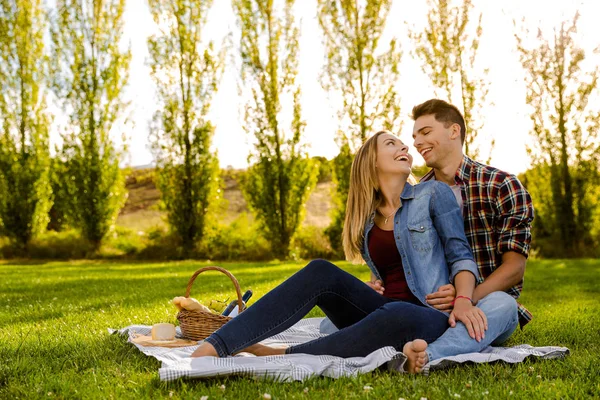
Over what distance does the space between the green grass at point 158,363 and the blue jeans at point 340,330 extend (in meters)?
0.24

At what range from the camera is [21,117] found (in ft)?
55.4

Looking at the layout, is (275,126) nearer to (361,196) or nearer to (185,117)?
(185,117)

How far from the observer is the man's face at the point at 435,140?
14.5 ft

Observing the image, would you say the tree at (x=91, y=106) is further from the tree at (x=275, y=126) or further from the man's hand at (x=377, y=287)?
the man's hand at (x=377, y=287)

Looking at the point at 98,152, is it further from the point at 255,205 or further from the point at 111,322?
the point at 111,322

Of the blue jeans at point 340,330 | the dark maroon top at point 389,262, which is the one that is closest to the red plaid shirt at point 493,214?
the dark maroon top at point 389,262

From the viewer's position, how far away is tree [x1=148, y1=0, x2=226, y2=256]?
1587 cm

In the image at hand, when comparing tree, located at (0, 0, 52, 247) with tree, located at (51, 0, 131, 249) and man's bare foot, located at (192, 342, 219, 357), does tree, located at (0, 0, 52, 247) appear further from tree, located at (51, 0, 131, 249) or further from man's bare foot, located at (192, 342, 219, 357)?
man's bare foot, located at (192, 342, 219, 357)

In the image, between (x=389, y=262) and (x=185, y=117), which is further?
(x=185, y=117)

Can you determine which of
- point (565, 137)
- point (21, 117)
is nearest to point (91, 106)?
point (21, 117)

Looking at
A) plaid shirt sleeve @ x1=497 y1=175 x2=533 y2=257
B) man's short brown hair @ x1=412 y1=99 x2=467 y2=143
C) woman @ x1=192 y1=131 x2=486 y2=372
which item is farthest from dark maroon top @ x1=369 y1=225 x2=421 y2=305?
man's short brown hair @ x1=412 y1=99 x2=467 y2=143

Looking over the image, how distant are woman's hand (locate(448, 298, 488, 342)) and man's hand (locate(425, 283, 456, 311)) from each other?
10 centimetres

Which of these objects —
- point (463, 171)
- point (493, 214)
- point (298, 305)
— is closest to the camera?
point (298, 305)

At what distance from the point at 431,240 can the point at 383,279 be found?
0.46 meters
